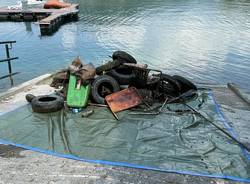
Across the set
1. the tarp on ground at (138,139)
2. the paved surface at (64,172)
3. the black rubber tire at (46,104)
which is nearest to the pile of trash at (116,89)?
the black rubber tire at (46,104)

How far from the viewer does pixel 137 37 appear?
24969 millimetres

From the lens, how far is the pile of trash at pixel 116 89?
26.5ft

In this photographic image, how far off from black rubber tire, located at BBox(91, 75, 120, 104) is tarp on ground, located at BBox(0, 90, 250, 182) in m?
0.41

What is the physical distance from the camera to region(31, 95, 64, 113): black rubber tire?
25.3ft

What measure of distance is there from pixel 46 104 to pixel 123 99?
74.1 inches

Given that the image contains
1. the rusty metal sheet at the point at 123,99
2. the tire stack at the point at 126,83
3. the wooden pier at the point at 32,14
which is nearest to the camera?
the rusty metal sheet at the point at 123,99

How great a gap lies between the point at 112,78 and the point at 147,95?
1.03 meters

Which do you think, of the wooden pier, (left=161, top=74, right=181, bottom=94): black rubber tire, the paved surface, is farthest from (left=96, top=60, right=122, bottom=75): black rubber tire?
the wooden pier

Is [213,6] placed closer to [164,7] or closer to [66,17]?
[164,7]

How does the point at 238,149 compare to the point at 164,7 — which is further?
the point at 164,7

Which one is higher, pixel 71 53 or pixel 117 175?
pixel 117 175

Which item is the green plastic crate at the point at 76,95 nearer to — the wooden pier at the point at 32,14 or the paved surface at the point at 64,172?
the paved surface at the point at 64,172

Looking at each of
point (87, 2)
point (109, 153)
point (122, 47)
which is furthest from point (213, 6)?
point (109, 153)

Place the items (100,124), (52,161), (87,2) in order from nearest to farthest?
(52,161) → (100,124) → (87,2)
